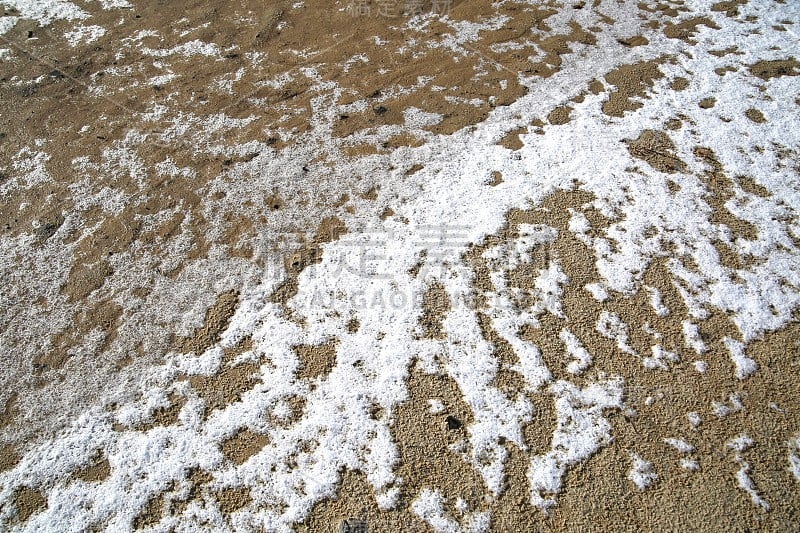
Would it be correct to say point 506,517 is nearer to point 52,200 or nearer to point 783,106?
point 52,200

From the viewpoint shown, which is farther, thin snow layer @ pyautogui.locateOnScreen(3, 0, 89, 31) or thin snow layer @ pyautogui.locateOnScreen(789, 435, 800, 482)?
thin snow layer @ pyautogui.locateOnScreen(3, 0, 89, 31)

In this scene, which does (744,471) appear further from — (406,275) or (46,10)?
(46,10)

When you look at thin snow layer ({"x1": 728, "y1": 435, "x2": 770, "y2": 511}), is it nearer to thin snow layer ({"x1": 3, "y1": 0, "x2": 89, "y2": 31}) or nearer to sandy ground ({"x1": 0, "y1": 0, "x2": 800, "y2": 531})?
sandy ground ({"x1": 0, "y1": 0, "x2": 800, "y2": 531})

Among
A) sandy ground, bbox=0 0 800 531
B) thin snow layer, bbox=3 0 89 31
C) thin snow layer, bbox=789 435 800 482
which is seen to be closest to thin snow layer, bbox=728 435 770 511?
sandy ground, bbox=0 0 800 531

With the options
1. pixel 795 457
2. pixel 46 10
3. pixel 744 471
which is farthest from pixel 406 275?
pixel 46 10

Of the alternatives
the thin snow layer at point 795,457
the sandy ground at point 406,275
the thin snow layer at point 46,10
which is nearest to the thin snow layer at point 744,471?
the sandy ground at point 406,275

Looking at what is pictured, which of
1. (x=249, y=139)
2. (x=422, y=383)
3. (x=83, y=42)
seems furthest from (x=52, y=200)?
(x=422, y=383)

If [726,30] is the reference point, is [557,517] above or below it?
below

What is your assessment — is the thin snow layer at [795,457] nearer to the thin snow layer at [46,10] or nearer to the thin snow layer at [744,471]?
the thin snow layer at [744,471]
